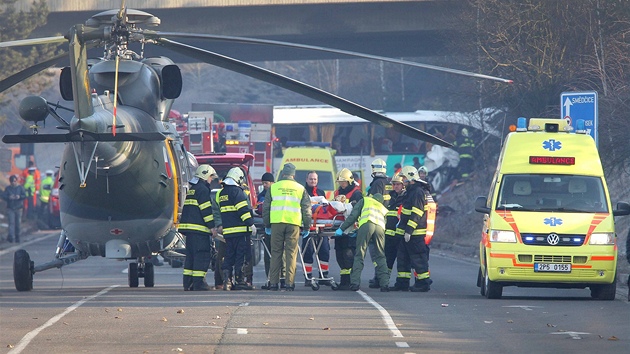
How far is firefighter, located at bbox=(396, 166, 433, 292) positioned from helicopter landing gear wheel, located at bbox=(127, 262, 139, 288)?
171 inches

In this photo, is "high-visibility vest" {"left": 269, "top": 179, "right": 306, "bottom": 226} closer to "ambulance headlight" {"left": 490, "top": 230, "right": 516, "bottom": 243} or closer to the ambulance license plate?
"ambulance headlight" {"left": 490, "top": 230, "right": 516, "bottom": 243}

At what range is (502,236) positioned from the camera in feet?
59.0

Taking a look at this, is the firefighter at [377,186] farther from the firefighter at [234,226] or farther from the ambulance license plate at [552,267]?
the ambulance license plate at [552,267]

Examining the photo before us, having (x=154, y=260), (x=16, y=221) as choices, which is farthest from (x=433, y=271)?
(x=16, y=221)

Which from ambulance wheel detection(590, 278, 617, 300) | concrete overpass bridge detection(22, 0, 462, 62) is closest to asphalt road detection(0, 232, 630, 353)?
ambulance wheel detection(590, 278, 617, 300)

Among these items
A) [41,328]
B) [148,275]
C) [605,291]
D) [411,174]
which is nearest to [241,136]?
[148,275]

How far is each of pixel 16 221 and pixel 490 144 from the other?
17.2 m

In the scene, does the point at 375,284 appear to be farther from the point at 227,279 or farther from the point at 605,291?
the point at 605,291

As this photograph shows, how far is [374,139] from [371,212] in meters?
29.8

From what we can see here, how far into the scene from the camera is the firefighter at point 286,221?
19469 mm

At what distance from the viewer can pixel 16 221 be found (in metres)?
35.9

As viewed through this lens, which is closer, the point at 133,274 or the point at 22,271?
the point at 22,271

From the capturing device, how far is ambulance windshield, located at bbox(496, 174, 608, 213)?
60.8 ft

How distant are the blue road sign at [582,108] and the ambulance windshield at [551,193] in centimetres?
281
